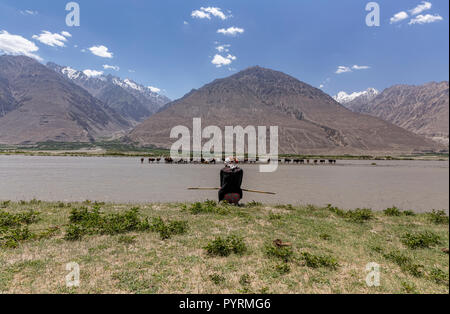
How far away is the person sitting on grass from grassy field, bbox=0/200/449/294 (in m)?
2.65

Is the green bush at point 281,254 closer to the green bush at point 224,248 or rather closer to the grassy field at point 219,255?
the grassy field at point 219,255

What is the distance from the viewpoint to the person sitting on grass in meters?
13.6

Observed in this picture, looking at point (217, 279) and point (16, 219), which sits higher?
point (16, 219)

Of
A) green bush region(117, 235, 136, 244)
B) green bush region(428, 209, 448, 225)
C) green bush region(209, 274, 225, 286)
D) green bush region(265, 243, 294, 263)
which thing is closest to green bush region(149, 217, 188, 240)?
green bush region(117, 235, 136, 244)

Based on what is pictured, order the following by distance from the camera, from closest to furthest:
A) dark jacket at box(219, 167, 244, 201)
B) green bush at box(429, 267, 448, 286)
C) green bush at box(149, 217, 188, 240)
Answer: green bush at box(429, 267, 448, 286)
green bush at box(149, 217, 188, 240)
dark jacket at box(219, 167, 244, 201)

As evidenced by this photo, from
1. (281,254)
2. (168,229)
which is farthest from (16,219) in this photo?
(281,254)

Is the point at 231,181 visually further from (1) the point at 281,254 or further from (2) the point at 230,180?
(1) the point at 281,254

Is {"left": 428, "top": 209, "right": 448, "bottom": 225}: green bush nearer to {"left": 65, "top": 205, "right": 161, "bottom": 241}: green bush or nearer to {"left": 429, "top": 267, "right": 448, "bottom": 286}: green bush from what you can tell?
{"left": 429, "top": 267, "right": 448, "bottom": 286}: green bush

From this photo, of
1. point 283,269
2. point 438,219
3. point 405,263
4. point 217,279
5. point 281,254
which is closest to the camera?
point 217,279

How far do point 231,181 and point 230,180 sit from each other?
0.14 m

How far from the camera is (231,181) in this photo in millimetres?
14078

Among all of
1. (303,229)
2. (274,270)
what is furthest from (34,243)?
(303,229)
